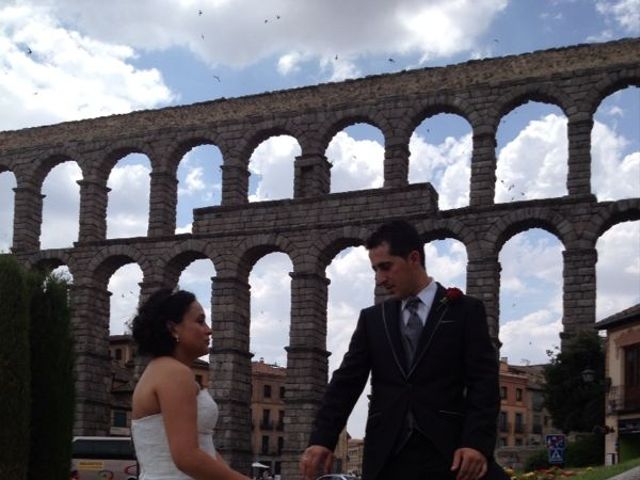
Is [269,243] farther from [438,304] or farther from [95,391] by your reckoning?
[438,304]

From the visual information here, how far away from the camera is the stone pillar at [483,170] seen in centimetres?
3672

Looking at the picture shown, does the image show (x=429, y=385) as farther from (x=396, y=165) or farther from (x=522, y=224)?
(x=396, y=165)

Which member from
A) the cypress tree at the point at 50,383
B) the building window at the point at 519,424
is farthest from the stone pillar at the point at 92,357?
the building window at the point at 519,424

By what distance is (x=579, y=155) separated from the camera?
35.7 meters

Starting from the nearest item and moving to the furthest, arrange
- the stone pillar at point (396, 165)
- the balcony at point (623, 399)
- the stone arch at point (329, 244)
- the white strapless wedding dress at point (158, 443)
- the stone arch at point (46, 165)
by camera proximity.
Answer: the white strapless wedding dress at point (158, 443) < the balcony at point (623, 399) < the stone pillar at point (396, 165) < the stone arch at point (329, 244) < the stone arch at point (46, 165)

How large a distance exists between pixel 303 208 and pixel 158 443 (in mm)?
34469

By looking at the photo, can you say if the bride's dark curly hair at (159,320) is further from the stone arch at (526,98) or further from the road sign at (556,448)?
the stone arch at (526,98)

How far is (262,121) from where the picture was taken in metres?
41.8

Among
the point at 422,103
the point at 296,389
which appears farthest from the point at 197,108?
the point at 296,389

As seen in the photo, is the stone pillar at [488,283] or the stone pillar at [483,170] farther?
the stone pillar at [483,170]

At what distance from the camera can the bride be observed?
5.04 metres

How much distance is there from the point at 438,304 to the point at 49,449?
10.3 metres

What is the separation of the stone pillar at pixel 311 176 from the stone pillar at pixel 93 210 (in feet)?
30.6

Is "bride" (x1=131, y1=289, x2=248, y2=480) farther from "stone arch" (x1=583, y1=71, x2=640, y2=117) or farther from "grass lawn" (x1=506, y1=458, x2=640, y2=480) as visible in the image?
"stone arch" (x1=583, y1=71, x2=640, y2=117)
